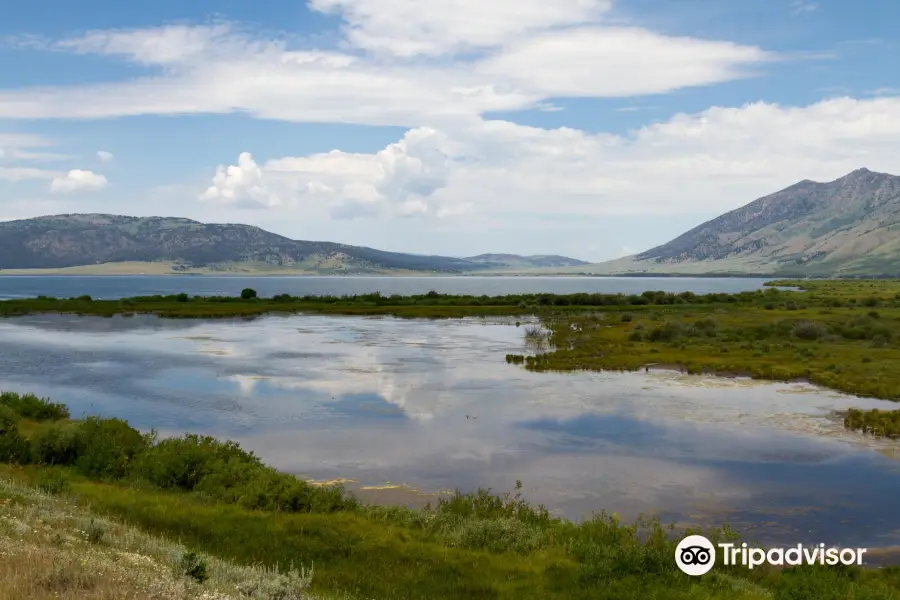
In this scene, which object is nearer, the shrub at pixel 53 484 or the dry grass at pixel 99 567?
the dry grass at pixel 99 567

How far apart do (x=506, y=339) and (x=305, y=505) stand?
1905 inches

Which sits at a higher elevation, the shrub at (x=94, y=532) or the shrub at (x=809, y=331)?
the shrub at (x=809, y=331)

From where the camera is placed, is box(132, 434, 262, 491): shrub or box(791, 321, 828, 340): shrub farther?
box(791, 321, 828, 340): shrub

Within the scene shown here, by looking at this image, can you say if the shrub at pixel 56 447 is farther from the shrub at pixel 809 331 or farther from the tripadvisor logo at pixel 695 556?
the shrub at pixel 809 331

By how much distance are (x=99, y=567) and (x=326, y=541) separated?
6.03m

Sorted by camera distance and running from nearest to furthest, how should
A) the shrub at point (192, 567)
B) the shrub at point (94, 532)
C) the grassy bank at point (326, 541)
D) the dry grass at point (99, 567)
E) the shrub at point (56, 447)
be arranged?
the dry grass at point (99, 567), the shrub at point (192, 567), the grassy bank at point (326, 541), the shrub at point (94, 532), the shrub at point (56, 447)

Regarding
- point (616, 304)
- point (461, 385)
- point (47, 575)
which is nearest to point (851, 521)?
point (47, 575)

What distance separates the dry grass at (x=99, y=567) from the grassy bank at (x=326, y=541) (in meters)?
0.04

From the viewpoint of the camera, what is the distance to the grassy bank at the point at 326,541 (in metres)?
11.2

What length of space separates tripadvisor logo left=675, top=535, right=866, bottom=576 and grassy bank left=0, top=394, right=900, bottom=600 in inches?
10.2

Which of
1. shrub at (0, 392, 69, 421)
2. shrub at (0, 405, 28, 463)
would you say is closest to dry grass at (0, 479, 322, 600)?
shrub at (0, 405, 28, 463)

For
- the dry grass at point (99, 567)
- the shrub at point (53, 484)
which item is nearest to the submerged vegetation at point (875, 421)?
the dry grass at point (99, 567)

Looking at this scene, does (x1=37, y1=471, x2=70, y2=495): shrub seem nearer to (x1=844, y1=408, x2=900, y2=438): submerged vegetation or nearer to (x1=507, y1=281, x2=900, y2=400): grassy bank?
(x1=844, y1=408, x2=900, y2=438): submerged vegetation

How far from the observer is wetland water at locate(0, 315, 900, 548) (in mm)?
20219
